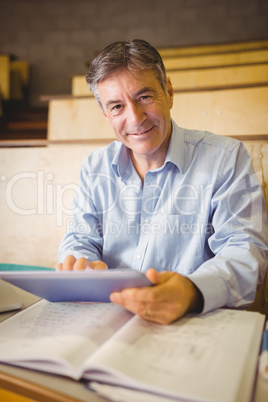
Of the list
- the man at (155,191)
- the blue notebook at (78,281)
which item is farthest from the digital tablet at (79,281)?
the man at (155,191)

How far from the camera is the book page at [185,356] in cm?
29

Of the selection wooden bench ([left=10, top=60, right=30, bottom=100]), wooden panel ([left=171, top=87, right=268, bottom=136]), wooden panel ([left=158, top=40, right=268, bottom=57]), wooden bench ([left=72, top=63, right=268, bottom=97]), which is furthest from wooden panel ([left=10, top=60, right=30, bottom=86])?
wooden panel ([left=171, top=87, right=268, bottom=136])

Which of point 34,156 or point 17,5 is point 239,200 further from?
point 17,5

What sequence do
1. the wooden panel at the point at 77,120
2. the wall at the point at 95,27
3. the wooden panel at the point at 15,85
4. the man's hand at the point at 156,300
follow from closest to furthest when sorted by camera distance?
the man's hand at the point at 156,300 → the wooden panel at the point at 77,120 → the wall at the point at 95,27 → the wooden panel at the point at 15,85

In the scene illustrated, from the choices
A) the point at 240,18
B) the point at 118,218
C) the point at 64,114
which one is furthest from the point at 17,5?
the point at 118,218

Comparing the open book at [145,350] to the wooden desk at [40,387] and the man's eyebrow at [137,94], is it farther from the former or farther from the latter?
the man's eyebrow at [137,94]

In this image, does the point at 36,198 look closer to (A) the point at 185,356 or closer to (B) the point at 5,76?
(A) the point at 185,356

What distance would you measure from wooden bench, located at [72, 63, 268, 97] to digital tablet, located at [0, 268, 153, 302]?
1.37m

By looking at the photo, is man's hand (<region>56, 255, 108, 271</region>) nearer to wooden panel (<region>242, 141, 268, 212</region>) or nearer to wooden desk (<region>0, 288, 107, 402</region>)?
wooden desk (<region>0, 288, 107, 402</region>)

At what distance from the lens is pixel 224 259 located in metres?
0.54

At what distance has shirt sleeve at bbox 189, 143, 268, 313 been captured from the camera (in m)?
0.49

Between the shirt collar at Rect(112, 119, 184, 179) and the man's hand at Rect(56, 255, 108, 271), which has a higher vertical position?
the shirt collar at Rect(112, 119, 184, 179)

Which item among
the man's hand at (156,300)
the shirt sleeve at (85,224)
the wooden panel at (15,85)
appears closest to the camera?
the man's hand at (156,300)

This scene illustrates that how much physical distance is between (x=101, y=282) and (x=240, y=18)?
2.91 metres
